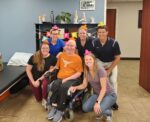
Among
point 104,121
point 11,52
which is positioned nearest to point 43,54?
point 104,121

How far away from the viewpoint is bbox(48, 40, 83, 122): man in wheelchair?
124 inches

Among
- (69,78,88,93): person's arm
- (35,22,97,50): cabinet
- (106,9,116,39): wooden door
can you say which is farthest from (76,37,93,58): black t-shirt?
(106,9,116,39): wooden door

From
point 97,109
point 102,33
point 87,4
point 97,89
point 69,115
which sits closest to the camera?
point 97,109

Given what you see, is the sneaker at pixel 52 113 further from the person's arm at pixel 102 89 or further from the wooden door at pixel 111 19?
the wooden door at pixel 111 19

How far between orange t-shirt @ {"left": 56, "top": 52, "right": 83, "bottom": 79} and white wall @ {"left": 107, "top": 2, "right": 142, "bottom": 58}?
5930mm

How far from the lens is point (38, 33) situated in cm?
556

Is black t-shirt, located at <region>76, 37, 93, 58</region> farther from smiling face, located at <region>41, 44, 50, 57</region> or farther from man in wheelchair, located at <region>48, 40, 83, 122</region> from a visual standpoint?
smiling face, located at <region>41, 44, 50, 57</region>

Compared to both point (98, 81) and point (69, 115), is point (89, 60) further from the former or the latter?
point (69, 115)

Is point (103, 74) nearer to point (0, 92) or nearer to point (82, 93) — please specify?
point (82, 93)

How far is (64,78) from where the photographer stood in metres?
3.39

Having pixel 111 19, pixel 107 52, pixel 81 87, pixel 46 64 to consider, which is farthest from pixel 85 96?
pixel 111 19

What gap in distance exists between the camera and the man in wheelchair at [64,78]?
10.4ft

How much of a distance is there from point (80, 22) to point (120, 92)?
6.15 feet

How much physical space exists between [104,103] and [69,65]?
0.80 metres
